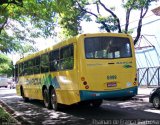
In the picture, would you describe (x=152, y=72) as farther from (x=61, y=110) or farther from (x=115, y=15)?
(x=61, y=110)

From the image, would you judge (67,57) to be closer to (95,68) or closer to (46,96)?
(95,68)

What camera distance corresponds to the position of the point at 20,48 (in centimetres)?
3019

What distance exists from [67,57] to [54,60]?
176cm

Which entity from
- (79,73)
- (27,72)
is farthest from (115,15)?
(79,73)

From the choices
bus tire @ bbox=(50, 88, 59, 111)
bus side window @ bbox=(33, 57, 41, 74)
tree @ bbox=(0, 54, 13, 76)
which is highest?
tree @ bbox=(0, 54, 13, 76)

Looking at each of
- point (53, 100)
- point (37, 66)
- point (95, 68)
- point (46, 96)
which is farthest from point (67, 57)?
point (37, 66)

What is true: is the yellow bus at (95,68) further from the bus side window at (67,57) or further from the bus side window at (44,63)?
the bus side window at (44,63)

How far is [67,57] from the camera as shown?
1527cm

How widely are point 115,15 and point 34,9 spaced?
1081cm

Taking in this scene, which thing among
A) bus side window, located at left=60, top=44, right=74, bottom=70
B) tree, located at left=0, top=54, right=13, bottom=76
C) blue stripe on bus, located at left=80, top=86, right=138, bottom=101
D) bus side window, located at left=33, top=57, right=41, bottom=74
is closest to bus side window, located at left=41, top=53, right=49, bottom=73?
bus side window, located at left=33, top=57, right=41, bottom=74

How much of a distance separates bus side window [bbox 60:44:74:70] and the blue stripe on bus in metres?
1.39

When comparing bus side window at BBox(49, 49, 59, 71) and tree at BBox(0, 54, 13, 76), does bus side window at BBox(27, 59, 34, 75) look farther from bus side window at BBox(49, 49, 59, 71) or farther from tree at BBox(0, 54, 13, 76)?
tree at BBox(0, 54, 13, 76)

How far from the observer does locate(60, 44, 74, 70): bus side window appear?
1487 centimetres

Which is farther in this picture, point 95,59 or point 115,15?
point 115,15
